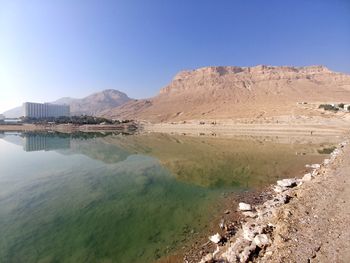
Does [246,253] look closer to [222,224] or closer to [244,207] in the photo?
[222,224]

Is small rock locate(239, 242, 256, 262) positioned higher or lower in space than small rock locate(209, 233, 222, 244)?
higher

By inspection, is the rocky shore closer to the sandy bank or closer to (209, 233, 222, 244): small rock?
(209, 233, 222, 244): small rock

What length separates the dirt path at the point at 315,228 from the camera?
831 cm

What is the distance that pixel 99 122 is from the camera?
138 meters

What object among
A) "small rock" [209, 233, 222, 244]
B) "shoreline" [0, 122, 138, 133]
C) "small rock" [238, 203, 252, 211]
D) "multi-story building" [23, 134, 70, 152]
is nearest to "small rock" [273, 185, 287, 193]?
"small rock" [238, 203, 252, 211]

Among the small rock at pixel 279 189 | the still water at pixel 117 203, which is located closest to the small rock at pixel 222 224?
the still water at pixel 117 203

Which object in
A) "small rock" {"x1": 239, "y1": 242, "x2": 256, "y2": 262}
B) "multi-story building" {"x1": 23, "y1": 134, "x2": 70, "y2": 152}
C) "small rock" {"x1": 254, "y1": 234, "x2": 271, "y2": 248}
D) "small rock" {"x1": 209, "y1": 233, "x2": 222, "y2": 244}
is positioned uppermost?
"small rock" {"x1": 254, "y1": 234, "x2": 271, "y2": 248}

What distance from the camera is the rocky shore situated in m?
8.52

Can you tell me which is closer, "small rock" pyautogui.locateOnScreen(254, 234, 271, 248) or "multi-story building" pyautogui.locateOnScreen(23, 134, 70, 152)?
"small rock" pyautogui.locateOnScreen(254, 234, 271, 248)

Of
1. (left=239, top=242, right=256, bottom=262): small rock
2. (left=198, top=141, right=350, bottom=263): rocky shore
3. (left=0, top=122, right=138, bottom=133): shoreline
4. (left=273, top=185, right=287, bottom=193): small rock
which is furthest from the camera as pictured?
(left=0, top=122, right=138, bottom=133): shoreline

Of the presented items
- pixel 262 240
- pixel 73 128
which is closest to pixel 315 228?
pixel 262 240

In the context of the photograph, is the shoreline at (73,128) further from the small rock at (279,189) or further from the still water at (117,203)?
the small rock at (279,189)

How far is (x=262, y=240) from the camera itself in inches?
391

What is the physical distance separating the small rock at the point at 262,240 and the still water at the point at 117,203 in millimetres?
3825
